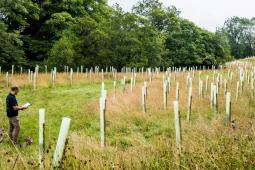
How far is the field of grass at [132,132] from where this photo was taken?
5434mm

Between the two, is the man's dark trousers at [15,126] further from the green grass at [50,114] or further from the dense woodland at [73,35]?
the dense woodland at [73,35]

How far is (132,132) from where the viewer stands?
11.0 meters

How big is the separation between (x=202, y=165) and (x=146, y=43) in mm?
37174

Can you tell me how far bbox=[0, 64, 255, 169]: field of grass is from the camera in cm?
543

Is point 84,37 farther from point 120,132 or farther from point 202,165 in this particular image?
point 202,165

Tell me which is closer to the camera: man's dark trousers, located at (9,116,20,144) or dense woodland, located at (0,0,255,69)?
man's dark trousers, located at (9,116,20,144)

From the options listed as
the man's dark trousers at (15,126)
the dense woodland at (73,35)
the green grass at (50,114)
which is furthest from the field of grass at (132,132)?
the dense woodland at (73,35)

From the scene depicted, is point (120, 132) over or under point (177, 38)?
under

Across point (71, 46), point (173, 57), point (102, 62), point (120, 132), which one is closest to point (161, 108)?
point (120, 132)

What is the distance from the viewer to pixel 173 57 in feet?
188

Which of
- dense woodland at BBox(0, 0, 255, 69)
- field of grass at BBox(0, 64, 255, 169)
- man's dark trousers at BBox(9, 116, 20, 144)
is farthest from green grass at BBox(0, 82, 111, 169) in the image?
dense woodland at BBox(0, 0, 255, 69)

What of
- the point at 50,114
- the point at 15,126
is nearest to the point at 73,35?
the point at 50,114

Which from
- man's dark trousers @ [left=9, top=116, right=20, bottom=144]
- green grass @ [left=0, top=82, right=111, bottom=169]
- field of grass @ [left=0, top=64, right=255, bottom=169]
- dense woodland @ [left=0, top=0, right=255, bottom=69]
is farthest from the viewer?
dense woodland @ [left=0, top=0, right=255, bottom=69]

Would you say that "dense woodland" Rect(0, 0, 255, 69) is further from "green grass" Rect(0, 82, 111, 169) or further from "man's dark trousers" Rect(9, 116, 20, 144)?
"man's dark trousers" Rect(9, 116, 20, 144)
